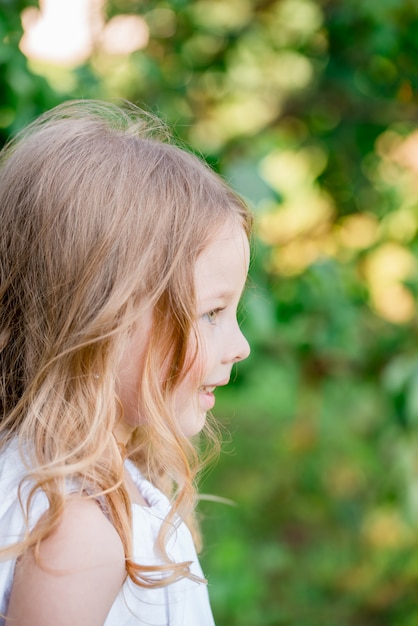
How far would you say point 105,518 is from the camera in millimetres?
1044

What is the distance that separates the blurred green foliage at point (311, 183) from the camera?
1.92 metres

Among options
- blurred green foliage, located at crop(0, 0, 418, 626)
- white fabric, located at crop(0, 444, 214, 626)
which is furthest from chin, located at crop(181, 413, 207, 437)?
blurred green foliage, located at crop(0, 0, 418, 626)

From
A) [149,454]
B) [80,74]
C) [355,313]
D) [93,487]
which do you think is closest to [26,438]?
[93,487]

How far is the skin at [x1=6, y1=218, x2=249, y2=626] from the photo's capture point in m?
0.97

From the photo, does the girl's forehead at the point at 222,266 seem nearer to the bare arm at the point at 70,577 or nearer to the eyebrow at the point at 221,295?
the eyebrow at the point at 221,295

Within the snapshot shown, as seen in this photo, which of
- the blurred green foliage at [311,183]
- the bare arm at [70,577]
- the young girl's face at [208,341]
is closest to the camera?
the bare arm at [70,577]

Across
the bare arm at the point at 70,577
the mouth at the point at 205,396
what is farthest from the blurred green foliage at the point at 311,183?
the bare arm at the point at 70,577

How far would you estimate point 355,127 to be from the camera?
235 cm

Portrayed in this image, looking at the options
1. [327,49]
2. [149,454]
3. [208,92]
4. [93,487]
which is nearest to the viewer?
[93,487]

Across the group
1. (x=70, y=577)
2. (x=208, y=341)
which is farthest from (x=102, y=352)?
(x=70, y=577)

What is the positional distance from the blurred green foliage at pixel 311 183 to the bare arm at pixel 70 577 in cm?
71

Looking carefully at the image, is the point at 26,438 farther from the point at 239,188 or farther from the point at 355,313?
the point at 355,313

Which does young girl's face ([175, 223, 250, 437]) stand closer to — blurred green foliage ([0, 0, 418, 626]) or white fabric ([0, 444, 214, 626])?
white fabric ([0, 444, 214, 626])

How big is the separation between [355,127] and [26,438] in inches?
62.1
